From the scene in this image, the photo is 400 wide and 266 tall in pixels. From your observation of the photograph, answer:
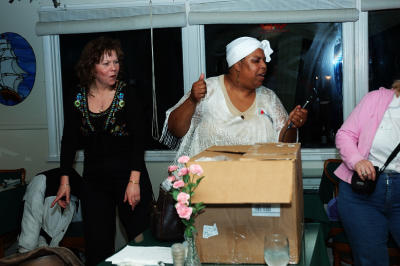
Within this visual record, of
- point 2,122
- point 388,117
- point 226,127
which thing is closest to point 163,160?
point 2,122

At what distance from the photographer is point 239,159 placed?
1.44m

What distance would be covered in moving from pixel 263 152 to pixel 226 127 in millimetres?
675

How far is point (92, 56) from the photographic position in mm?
2398

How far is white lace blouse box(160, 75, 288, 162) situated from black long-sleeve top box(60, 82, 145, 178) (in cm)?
20

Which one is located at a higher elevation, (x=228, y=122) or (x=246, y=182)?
(x=228, y=122)

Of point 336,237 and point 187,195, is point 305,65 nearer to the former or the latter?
point 336,237

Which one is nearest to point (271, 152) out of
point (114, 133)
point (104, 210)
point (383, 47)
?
point (114, 133)

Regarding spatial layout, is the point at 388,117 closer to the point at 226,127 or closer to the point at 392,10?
the point at 226,127

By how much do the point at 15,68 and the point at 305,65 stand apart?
2.60 metres

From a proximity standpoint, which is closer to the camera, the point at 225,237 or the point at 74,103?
the point at 225,237

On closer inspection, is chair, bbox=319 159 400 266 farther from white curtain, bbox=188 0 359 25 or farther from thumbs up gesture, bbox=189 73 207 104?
thumbs up gesture, bbox=189 73 207 104

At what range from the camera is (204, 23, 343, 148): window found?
3.79 metres

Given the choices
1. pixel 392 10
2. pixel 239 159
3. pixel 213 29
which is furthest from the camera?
pixel 213 29

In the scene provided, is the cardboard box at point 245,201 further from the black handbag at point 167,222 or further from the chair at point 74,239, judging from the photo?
the chair at point 74,239
